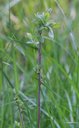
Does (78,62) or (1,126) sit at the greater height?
(78,62)

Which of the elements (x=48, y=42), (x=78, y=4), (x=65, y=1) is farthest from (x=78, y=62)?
(x=65, y=1)

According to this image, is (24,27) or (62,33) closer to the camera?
(62,33)

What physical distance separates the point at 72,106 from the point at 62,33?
80cm

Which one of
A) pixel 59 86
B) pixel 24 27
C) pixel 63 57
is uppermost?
pixel 24 27

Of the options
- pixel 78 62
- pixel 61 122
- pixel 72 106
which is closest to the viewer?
pixel 61 122

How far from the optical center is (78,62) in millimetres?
1356

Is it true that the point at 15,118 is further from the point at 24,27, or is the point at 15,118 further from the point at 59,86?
the point at 24,27

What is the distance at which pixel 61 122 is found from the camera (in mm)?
1251

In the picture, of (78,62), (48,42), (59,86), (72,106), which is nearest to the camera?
(78,62)

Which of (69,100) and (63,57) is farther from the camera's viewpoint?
(63,57)

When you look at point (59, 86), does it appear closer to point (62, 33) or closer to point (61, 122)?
point (61, 122)

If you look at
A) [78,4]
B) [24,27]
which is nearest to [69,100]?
[24,27]

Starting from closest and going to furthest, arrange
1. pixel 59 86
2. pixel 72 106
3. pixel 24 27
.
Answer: pixel 72 106
pixel 59 86
pixel 24 27

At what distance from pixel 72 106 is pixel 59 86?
0.14 metres
